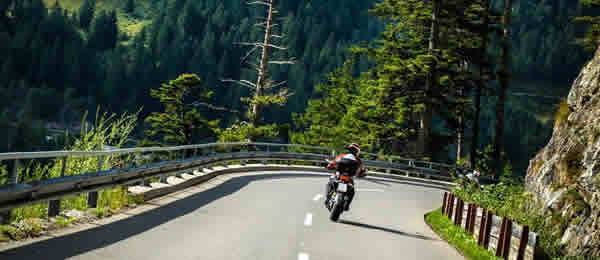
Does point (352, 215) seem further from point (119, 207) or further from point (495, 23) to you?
point (495, 23)

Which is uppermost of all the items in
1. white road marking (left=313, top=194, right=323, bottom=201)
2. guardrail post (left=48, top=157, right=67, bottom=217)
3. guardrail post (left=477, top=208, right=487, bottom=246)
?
guardrail post (left=48, top=157, right=67, bottom=217)

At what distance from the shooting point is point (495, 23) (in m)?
37.8

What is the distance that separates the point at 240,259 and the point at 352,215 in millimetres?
7443

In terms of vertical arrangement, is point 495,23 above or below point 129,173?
above

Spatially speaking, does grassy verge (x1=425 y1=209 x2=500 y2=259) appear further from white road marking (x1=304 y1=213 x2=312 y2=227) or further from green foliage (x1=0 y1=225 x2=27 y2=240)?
green foliage (x1=0 y1=225 x2=27 y2=240)

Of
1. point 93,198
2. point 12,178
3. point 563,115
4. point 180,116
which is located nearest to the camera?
point 12,178

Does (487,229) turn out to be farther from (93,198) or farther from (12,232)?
(12,232)

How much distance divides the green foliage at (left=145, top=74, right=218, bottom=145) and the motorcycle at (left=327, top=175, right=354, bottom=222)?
33747mm

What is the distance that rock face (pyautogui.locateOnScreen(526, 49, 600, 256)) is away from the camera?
39.3 feet

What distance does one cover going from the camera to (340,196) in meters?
13.9

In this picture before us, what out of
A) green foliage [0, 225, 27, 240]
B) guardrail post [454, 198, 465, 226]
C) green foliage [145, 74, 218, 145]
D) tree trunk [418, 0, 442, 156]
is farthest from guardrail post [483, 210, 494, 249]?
green foliage [145, 74, 218, 145]

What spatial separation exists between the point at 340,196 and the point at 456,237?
2.60 metres

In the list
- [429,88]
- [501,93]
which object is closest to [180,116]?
[429,88]

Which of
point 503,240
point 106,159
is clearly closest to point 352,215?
point 503,240
